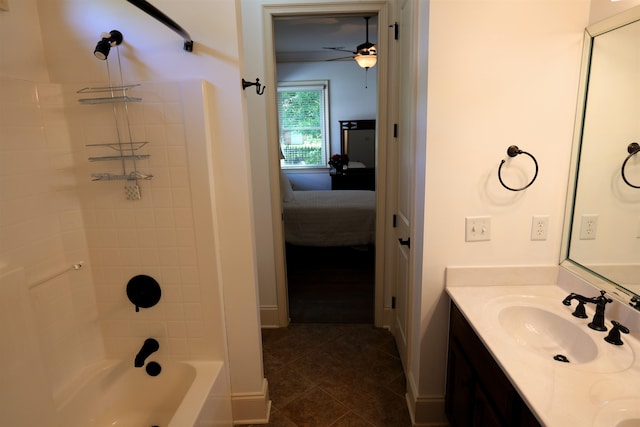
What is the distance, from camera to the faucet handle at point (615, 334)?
3.89 ft

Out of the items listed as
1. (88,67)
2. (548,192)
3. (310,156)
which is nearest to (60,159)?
(88,67)

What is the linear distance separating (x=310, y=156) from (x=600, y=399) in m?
6.21

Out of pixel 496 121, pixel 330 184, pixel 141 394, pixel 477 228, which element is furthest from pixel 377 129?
pixel 330 184

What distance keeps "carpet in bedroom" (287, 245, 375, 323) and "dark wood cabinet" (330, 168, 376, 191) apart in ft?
6.05

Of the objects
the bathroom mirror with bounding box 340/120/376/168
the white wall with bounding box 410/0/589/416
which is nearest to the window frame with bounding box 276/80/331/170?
the bathroom mirror with bounding box 340/120/376/168

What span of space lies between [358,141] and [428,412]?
17.2 feet

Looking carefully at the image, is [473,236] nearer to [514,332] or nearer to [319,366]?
[514,332]

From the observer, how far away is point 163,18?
4.40ft

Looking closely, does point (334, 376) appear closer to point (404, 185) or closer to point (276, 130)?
point (404, 185)

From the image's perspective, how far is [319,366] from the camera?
2.46 metres

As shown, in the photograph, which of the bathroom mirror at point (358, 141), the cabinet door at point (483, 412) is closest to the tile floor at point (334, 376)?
the cabinet door at point (483, 412)

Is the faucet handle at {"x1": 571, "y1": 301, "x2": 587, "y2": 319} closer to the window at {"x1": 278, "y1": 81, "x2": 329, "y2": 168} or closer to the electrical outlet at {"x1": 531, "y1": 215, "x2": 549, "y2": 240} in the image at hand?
the electrical outlet at {"x1": 531, "y1": 215, "x2": 549, "y2": 240}

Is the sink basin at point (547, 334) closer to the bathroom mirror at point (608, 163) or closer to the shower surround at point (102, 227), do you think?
the bathroom mirror at point (608, 163)

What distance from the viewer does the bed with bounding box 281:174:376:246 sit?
434 cm
